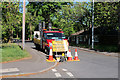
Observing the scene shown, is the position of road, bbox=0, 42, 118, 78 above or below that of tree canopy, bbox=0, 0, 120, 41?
below

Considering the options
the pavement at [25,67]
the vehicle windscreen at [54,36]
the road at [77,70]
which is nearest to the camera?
the road at [77,70]

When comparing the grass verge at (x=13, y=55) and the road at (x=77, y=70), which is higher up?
the grass verge at (x=13, y=55)

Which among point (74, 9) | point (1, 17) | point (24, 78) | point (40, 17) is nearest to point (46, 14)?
point (40, 17)

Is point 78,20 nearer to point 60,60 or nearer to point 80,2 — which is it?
point 80,2

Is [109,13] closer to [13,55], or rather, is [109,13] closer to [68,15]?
[13,55]

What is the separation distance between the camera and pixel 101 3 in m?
22.2

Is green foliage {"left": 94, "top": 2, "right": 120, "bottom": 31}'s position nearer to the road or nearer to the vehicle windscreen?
the vehicle windscreen

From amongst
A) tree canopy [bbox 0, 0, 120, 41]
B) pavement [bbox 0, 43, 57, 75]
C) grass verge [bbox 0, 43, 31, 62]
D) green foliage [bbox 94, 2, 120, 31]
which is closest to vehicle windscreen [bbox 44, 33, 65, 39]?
grass verge [bbox 0, 43, 31, 62]

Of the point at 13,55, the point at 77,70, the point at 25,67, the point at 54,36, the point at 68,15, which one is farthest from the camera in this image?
the point at 68,15

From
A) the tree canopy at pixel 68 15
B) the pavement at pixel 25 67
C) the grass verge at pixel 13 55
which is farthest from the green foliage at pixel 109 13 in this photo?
the pavement at pixel 25 67

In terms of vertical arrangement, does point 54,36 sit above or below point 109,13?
below

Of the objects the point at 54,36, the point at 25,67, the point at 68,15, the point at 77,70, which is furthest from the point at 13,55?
the point at 68,15

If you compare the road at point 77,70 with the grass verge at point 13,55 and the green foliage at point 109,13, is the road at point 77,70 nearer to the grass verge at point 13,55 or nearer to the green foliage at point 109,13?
the grass verge at point 13,55

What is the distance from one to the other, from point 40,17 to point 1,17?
87.4ft
